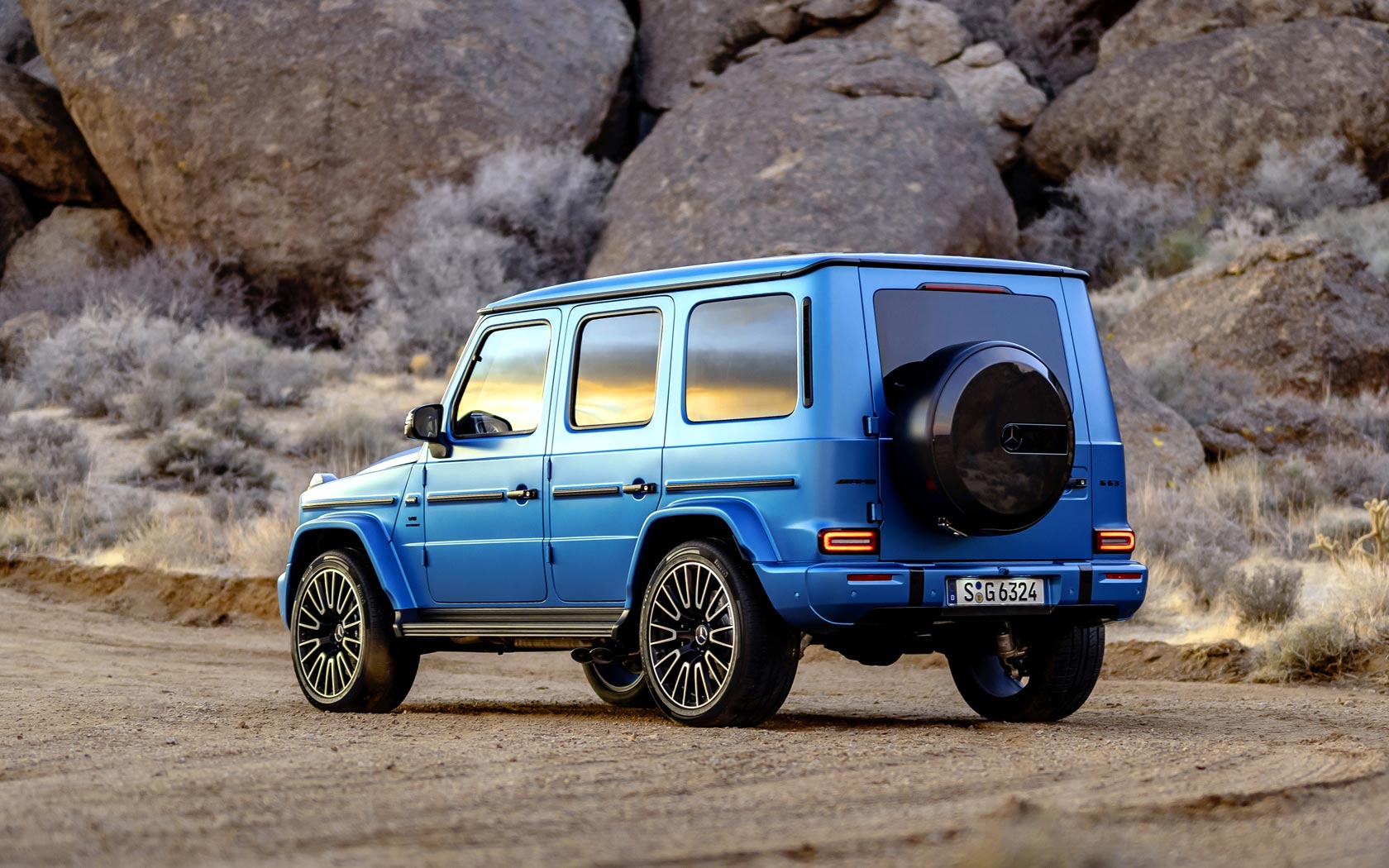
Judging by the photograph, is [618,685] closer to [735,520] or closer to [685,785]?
[735,520]

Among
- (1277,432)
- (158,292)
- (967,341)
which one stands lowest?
(1277,432)

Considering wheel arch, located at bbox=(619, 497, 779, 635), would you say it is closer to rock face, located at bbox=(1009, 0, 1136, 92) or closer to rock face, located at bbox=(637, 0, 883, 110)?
rock face, located at bbox=(637, 0, 883, 110)

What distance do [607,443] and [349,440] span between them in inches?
525

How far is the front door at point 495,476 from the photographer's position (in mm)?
8750

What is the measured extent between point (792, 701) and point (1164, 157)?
69.3 ft

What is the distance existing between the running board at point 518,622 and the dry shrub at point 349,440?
38.7 feet

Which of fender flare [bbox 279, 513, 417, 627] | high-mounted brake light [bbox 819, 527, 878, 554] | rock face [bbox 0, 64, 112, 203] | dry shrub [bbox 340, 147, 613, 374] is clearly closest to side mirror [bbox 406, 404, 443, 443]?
fender flare [bbox 279, 513, 417, 627]

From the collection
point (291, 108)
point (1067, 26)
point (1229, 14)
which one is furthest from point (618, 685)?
point (1067, 26)

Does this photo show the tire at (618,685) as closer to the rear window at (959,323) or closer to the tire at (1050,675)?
the tire at (1050,675)

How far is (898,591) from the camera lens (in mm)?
7484

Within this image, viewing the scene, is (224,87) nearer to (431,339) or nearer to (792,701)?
(431,339)

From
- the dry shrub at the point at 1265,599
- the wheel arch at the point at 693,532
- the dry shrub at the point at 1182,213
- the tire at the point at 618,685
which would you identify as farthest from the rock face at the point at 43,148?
the wheel arch at the point at 693,532

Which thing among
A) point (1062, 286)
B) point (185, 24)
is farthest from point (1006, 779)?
point (185, 24)

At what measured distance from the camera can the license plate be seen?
7648 mm
